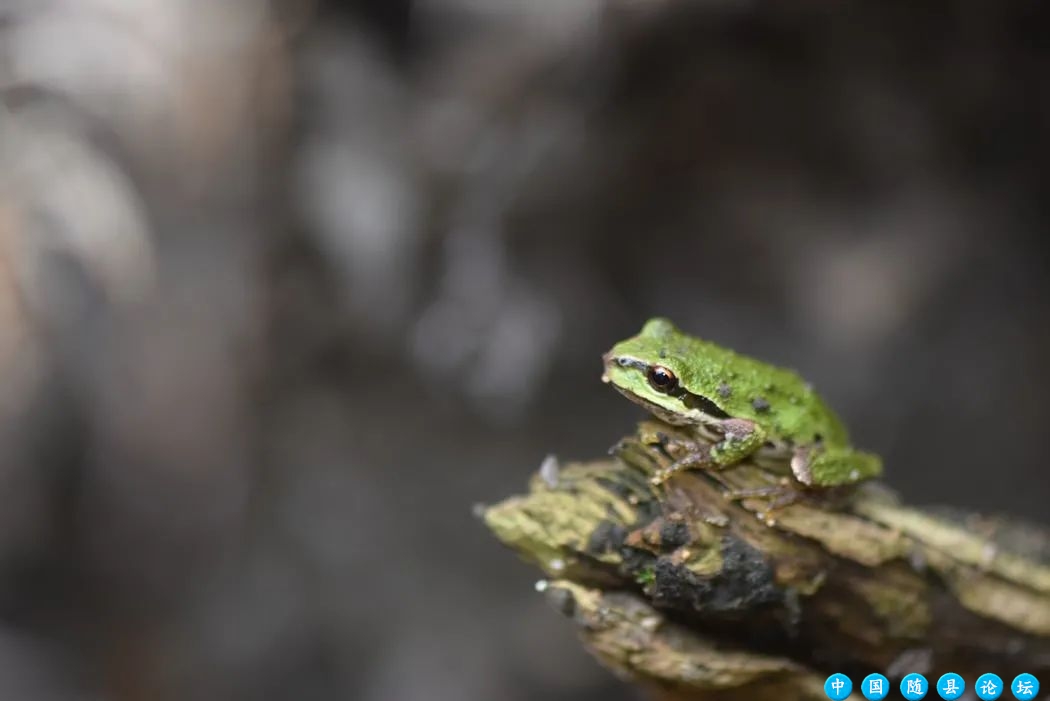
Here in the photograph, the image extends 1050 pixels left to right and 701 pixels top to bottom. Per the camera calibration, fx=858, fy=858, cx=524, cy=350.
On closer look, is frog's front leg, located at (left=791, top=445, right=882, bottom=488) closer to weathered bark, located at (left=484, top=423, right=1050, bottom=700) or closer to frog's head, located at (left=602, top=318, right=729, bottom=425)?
weathered bark, located at (left=484, top=423, right=1050, bottom=700)

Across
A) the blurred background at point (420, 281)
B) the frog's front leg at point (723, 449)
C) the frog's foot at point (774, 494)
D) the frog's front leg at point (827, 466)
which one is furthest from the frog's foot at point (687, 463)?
the blurred background at point (420, 281)

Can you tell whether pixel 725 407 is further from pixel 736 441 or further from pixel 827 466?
pixel 827 466

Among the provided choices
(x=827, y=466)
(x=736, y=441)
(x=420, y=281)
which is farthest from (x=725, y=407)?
(x=420, y=281)

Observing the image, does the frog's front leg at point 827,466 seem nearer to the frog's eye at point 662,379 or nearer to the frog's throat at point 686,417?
the frog's throat at point 686,417

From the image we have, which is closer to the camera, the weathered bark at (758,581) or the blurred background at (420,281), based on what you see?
the weathered bark at (758,581)

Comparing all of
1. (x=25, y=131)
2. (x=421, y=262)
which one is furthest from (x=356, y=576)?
(x=25, y=131)

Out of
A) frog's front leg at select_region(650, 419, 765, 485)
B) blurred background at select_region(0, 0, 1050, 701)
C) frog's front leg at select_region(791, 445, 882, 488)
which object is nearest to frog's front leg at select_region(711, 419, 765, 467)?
frog's front leg at select_region(650, 419, 765, 485)
